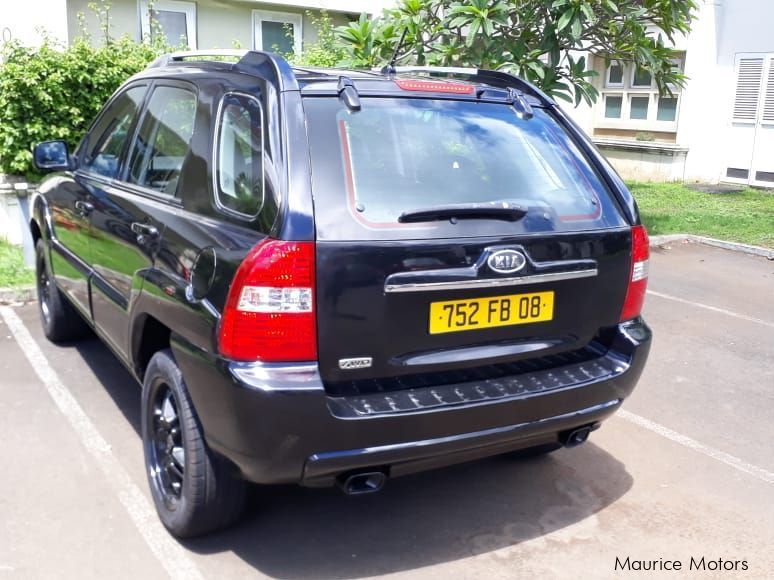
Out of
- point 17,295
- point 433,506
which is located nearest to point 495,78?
point 433,506

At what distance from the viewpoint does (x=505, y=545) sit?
3.33 metres

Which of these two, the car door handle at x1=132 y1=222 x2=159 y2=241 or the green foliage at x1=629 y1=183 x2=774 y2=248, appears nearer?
the car door handle at x1=132 y1=222 x2=159 y2=241

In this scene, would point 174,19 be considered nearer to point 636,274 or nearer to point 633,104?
point 633,104

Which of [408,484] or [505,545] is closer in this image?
[505,545]

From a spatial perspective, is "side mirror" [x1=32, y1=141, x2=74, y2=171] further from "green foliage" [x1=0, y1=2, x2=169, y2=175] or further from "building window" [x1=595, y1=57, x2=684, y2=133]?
"building window" [x1=595, y1=57, x2=684, y2=133]

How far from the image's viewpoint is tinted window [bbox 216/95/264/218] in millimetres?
2895

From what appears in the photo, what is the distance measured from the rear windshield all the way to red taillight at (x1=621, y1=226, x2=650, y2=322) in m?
0.12

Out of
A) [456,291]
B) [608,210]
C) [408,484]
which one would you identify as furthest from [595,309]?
[408,484]

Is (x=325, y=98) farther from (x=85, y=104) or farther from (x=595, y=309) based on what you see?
(x=85, y=104)

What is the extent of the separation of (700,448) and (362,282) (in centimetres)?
255

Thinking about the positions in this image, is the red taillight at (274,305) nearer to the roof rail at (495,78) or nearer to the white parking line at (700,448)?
the roof rail at (495,78)

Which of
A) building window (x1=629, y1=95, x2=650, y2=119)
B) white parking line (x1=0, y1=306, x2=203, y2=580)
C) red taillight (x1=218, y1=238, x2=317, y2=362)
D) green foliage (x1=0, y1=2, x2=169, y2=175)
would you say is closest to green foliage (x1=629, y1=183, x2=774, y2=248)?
building window (x1=629, y1=95, x2=650, y2=119)

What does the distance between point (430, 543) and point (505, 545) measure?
1.03 ft

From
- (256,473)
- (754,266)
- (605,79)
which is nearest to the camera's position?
(256,473)
